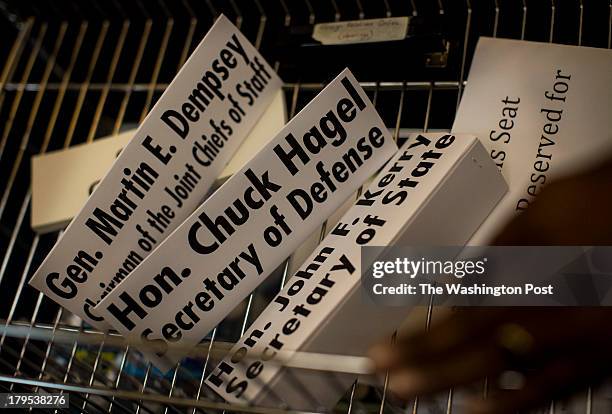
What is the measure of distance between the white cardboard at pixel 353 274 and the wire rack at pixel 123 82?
0.28ft

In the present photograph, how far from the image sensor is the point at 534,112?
2.28 feet

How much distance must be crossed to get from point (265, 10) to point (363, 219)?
1.36ft

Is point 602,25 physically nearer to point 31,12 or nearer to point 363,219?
point 363,219

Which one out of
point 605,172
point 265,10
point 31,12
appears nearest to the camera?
point 605,172

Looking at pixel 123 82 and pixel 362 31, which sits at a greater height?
pixel 362 31

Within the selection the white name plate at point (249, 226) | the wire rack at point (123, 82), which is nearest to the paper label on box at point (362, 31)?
the wire rack at point (123, 82)

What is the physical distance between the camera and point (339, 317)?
59 cm

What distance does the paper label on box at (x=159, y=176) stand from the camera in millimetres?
696

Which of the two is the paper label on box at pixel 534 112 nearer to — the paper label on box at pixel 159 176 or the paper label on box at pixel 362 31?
the paper label on box at pixel 362 31

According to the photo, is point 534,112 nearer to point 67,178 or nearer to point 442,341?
point 442,341

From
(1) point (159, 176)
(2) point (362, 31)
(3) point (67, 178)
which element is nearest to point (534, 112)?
(2) point (362, 31)

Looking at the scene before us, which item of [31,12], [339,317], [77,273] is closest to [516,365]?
[339,317]

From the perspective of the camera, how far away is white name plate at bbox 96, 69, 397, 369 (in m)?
0.64

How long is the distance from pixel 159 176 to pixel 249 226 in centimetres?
12
